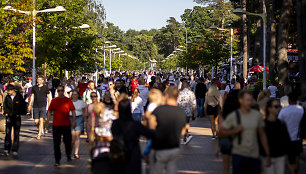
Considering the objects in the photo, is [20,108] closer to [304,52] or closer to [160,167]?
[160,167]

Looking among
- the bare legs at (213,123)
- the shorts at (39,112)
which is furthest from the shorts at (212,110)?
the shorts at (39,112)

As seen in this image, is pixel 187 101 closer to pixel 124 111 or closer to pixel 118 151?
pixel 124 111

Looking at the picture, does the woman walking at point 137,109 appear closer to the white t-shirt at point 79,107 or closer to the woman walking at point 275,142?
the white t-shirt at point 79,107

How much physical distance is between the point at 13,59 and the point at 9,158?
8257 mm

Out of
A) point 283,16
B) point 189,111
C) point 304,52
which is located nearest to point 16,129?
point 189,111

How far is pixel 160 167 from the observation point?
7453 mm

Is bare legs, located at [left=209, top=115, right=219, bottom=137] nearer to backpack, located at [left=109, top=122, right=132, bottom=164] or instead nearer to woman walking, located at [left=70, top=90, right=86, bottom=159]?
woman walking, located at [left=70, top=90, right=86, bottom=159]

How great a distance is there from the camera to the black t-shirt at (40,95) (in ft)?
51.6

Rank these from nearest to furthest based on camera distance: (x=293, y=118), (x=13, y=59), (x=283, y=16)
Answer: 1. (x=293, y=118)
2. (x=13, y=59)
3. (x=283, y=16)

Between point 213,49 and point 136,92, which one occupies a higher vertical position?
point 213,49

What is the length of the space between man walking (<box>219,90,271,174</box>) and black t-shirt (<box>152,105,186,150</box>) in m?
0.81

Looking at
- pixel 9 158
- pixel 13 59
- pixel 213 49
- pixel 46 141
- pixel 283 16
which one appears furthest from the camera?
pixel 213 49

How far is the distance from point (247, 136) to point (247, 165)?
0.37 meters

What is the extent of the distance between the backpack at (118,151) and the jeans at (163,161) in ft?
2.01
